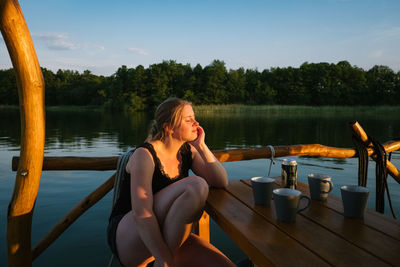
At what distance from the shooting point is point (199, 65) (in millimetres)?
58250

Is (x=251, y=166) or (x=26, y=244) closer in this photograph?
(x=26, y=244)

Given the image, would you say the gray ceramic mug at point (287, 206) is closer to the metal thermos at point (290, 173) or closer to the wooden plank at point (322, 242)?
the wooden plank at point (322, 242)

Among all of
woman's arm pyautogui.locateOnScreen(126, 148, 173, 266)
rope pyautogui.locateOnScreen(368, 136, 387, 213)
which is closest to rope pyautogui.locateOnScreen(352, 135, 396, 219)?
rope pyautogui.locateOnScreen(368, 136, 387, 213)

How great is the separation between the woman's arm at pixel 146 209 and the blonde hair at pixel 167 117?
0.29 metres

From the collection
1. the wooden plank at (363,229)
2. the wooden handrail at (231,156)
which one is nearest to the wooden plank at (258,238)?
the wooden plank at (363,229)

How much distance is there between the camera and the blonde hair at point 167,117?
5.88ft

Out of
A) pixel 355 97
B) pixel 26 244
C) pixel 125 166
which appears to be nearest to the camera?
pixel 125 166

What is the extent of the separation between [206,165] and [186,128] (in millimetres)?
282

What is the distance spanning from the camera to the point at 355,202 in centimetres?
132

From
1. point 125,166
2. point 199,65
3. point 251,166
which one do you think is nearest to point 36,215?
point 125,166

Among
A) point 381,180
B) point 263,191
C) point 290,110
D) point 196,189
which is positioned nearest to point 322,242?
point 263,191

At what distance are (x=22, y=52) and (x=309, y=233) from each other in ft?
5.59

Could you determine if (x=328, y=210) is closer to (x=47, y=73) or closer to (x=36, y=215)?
(x=36, y=215)

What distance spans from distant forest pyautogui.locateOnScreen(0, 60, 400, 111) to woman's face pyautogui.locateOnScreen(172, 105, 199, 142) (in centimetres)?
4975
